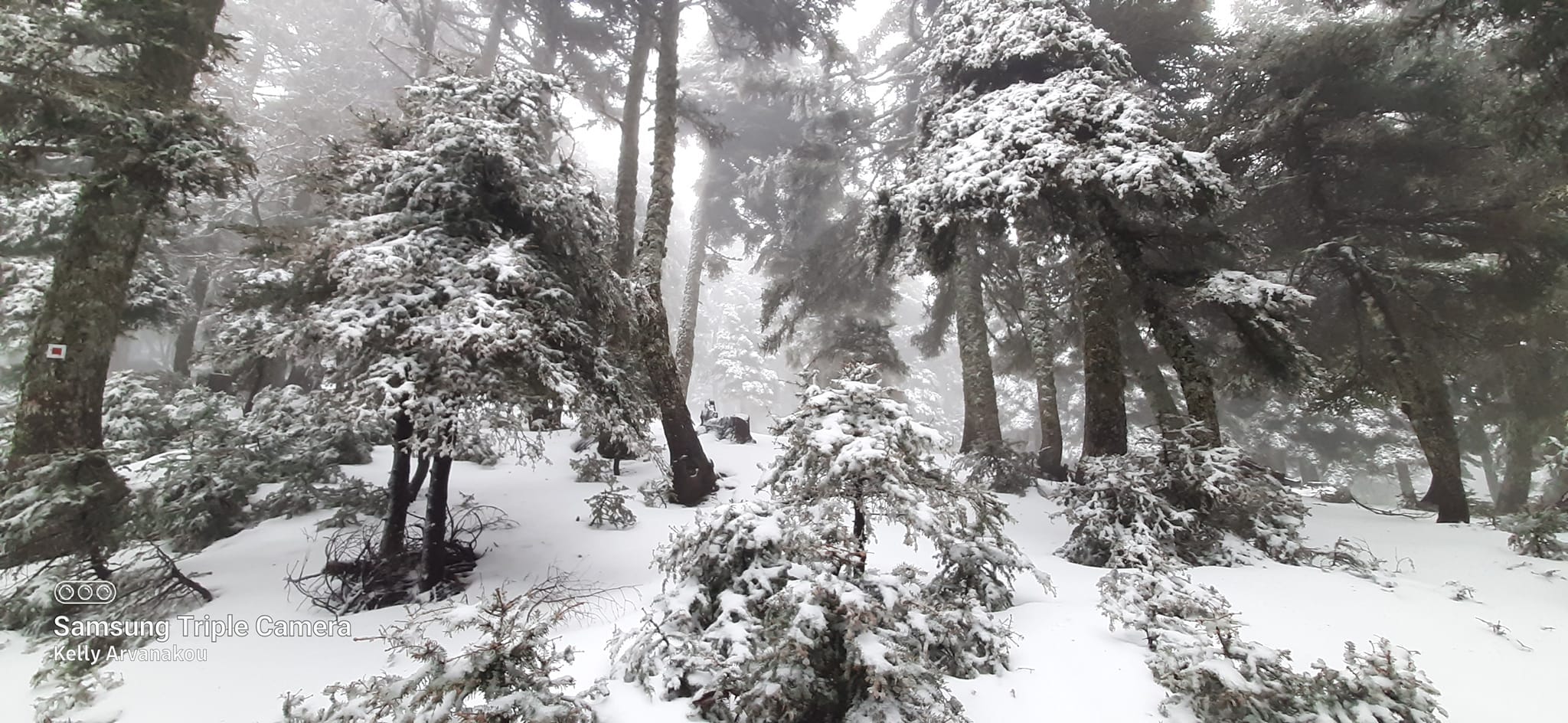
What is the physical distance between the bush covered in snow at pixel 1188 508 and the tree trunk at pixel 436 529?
5958mm

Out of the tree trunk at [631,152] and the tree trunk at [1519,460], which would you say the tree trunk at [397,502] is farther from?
the tree trunk at [1519,460]

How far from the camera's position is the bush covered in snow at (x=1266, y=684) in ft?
8.87

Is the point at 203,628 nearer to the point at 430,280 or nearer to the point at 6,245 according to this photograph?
the point at 430,280

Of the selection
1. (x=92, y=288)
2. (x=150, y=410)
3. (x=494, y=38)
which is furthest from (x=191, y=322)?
(x=92, y=288)

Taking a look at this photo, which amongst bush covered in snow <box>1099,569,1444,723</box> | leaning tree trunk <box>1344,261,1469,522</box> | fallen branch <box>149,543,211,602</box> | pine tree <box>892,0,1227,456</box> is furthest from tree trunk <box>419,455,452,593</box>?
leaning tree trunk <box>1344,261,1469,522</box>

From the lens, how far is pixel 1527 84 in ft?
21.1

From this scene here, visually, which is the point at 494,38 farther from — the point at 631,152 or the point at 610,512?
the point at 610,512

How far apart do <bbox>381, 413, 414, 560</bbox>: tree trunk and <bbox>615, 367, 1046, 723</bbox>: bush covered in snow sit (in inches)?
125

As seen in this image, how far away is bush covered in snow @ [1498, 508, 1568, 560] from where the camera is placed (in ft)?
19.0

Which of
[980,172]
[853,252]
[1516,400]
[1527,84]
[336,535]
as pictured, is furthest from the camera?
[853,252]

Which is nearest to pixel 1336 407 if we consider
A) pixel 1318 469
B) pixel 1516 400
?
pixel 1516 400

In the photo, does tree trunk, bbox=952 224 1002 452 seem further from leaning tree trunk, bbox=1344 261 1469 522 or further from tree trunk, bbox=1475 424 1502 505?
tree trunk, bbox=1475 424 1502 505

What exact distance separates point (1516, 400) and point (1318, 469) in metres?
15.8

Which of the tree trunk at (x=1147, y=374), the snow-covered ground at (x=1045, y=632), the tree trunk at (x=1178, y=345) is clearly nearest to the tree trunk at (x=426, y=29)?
the snow-covered ground at (x=1045, y=632)
